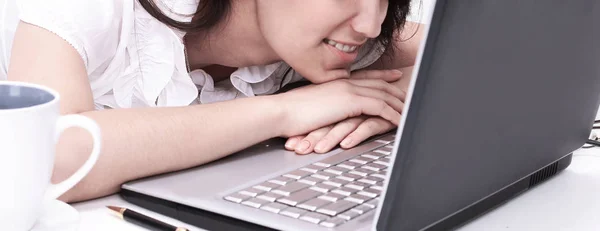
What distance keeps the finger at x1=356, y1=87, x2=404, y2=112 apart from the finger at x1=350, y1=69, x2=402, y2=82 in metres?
0.11

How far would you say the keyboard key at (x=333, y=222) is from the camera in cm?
60

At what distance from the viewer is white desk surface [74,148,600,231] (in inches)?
26.0

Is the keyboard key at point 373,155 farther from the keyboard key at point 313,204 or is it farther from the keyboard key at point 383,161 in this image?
the keyboard key at point 313,204

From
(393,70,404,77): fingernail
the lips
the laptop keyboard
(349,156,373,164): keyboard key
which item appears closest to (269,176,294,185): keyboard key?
the laptop keyboard

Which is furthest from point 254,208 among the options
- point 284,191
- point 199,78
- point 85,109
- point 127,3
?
point 199,78

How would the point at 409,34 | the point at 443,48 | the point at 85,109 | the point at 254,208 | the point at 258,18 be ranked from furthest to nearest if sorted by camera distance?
the point at 409,34 < the point at 258,18 < the point at 85,109 < the point at 254,208 < the point at 443,48

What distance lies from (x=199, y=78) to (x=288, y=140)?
0.34m

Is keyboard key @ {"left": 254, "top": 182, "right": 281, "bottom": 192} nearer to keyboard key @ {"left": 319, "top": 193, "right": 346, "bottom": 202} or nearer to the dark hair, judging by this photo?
keyboard key @ {"left": 319, "top": 193, "right": 346, "bottom": 202}

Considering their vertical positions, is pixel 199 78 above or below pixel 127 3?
below

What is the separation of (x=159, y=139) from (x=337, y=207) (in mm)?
217

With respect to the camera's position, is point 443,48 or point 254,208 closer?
point 443,48

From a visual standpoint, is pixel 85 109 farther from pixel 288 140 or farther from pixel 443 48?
pixel 443 48

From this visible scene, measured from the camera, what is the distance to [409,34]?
4.58 feet

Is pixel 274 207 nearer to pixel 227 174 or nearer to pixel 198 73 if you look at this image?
pixel 227 174
